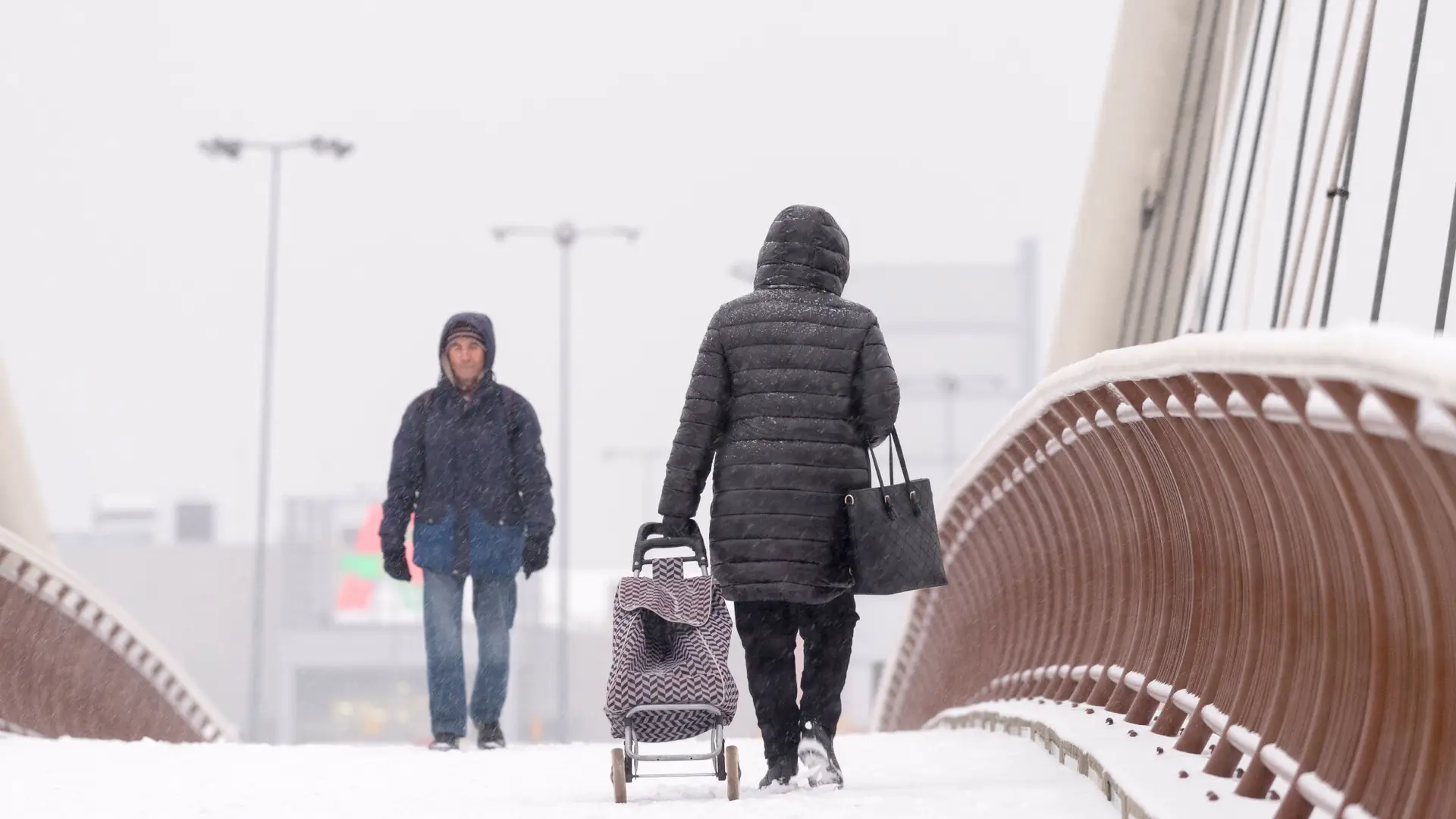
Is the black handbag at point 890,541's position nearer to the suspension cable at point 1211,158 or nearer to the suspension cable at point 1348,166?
the suspension cable at point 1348,166

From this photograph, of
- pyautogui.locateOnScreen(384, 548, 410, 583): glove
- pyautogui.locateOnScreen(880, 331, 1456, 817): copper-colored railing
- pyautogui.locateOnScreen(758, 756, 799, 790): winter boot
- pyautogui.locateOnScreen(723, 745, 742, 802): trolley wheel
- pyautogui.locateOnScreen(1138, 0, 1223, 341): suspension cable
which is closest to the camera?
pyautogui.locateOnScreen(880, 331, 1456, 817): copper-colored railing

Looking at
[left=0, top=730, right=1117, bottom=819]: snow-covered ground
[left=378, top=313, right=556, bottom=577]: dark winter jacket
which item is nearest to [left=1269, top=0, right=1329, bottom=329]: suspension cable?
[left=0, top=730, right=1117, bottom=819]: snow-covered ground

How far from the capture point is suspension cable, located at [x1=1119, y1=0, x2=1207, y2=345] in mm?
16609

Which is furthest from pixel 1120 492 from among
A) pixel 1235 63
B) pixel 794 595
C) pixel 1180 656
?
pixel 1235 63

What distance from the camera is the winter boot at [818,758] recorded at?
261 inches

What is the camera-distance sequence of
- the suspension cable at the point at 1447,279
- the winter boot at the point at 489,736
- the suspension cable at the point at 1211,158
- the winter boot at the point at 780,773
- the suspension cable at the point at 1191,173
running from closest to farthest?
the winter boot at the point at 780,773 < the suspension cable at the point at 1447,279 < the winter boot at the point at 489,736 < the suspension cable at the point at 1211,158 < the suspension cable at the point at 1191,173

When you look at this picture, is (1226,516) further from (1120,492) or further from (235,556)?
(235,556)

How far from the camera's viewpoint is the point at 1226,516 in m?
5.95

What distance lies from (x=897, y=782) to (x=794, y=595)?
855 mm

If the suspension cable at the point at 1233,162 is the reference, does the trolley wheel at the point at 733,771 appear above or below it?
below

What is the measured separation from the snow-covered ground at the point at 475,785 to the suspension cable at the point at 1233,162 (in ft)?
22.3

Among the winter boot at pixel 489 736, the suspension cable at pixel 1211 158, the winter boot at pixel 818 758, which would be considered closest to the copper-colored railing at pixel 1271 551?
the winter boot at pixel 818 758

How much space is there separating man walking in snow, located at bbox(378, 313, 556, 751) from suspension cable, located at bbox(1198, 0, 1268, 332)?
6.89 metres

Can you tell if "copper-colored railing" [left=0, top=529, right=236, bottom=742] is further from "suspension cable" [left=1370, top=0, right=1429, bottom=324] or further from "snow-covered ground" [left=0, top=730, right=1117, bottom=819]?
"suspension cable" [left=1370, top=0, right=1429, bottom=324]
